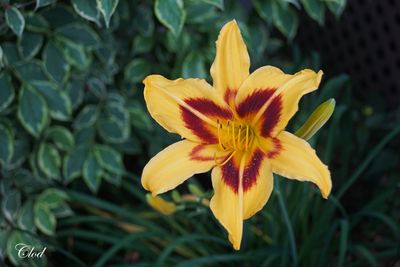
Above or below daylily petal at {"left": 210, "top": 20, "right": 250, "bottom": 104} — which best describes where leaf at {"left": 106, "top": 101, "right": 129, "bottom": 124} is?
below

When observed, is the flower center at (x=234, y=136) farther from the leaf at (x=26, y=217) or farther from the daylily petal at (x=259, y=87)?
the leaf at (x=26, y=217)

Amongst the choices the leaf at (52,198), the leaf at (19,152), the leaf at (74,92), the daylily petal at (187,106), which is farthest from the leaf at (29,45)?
the daylily petal at (187,106)

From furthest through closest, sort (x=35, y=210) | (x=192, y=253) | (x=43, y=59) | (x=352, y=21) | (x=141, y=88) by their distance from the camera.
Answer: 1. (x=352, y=21)
2. (x=141, y=88)
3. (x=192, y=253)
4. (x=35, y=210)
5. (x=43, y=59)

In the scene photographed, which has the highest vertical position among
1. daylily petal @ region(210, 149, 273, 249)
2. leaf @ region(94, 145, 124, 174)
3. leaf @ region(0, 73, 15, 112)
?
daylily petal @ region(210, 149, 273, 249)

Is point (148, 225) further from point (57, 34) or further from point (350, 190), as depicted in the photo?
point (350, 190)

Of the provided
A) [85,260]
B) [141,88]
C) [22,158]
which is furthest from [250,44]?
[85,260]

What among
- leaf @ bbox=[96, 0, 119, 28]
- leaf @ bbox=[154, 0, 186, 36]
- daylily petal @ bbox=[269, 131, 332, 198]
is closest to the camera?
daylily petal @ bbox=[269, 131, 332, 198]

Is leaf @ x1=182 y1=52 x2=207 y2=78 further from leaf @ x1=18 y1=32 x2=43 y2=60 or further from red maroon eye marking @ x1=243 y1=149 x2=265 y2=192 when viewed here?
red maroon eye marking @ x1=243 y1=149 x2=265 y2=192

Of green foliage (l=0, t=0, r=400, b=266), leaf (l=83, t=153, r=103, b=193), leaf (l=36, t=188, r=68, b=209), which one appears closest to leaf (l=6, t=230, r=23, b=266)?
green foliage (l=0, t=0, r=400, b=266)
